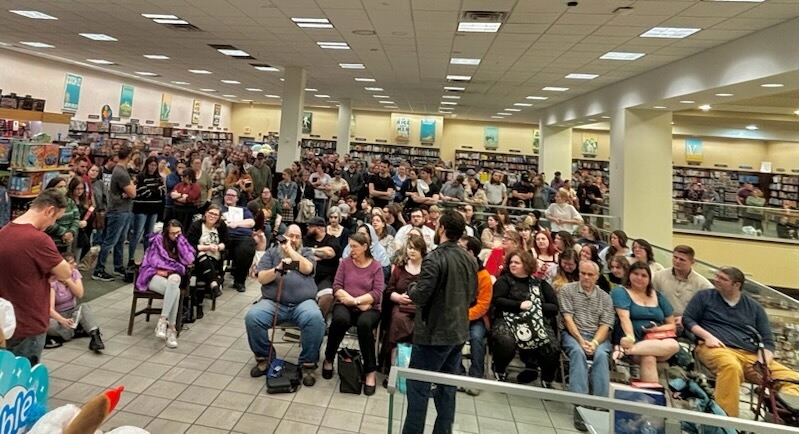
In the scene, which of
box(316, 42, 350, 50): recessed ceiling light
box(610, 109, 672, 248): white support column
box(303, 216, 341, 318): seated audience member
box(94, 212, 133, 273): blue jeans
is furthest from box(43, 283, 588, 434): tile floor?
box(610, 109, 672, 248): white support column

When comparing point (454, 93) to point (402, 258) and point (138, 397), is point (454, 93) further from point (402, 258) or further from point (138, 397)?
point (138, 397)

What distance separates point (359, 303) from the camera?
152 inches

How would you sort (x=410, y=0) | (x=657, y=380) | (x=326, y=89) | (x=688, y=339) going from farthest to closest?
(x=326, y=89) < (x=410, y=0) < (x=688, y=339) < (x=657, y=380)

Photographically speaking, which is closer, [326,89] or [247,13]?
[247,13]

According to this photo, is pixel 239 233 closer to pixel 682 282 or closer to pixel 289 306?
pixel 289 306

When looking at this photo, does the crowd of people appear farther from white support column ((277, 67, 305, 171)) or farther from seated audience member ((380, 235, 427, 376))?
white support column ((277, 67, 305, 171))

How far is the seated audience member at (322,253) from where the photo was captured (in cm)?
443

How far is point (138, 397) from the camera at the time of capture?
3.27 metres

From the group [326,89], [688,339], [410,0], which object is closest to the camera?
[688,339]

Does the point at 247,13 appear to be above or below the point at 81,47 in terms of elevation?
below

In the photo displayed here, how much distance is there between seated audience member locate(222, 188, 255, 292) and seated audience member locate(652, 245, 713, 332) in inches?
201

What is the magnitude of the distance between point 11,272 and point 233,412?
67.0 inches

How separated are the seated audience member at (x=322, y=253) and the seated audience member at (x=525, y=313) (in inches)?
67.8

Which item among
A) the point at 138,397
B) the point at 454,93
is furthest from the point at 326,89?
the point at 138,397
